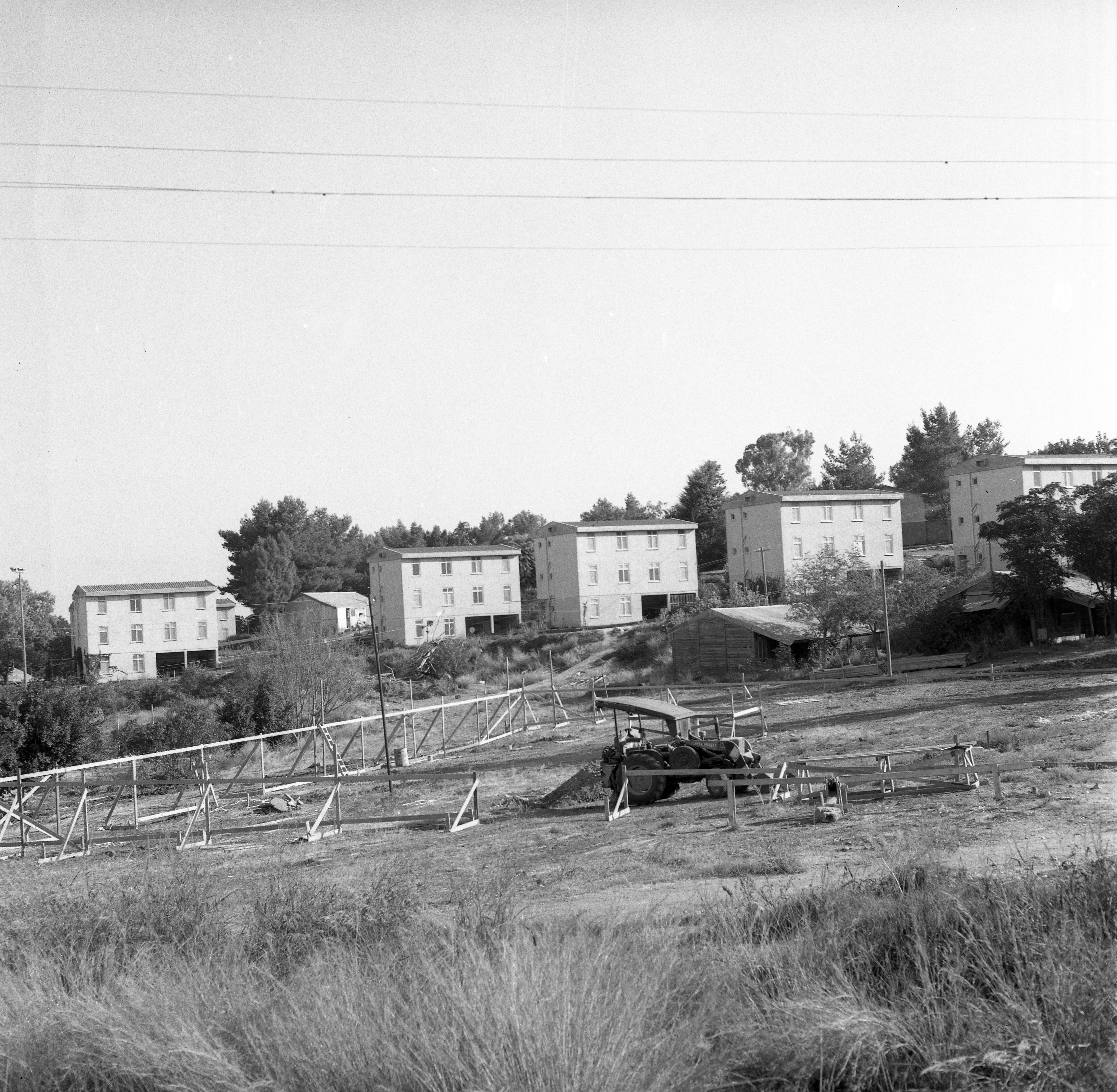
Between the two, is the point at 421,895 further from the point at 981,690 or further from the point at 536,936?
the point at 981,690

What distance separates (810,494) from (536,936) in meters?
76.0

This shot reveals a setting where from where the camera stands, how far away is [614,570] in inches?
3282

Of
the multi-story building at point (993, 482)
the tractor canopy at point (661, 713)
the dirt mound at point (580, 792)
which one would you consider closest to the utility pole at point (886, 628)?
the multi-story building at point (993, 482)

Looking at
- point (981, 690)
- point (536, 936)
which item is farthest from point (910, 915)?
point (981, 690)

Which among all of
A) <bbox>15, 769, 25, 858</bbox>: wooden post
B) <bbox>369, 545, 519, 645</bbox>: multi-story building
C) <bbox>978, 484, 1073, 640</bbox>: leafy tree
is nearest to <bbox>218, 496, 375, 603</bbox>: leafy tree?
<bbox>369, 545, 519, 645</bbox>: multi-story building

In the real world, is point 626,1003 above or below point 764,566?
below

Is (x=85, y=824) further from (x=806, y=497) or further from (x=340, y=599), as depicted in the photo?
(x=340, y=599)

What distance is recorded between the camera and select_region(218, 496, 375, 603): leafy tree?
98.5 meters

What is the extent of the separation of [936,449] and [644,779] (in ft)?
339

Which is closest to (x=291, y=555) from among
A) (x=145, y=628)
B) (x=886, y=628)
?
(x=145, y=628)

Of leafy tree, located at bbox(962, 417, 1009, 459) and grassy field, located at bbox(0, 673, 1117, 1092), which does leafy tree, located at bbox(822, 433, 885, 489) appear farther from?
grassy field, located at bbox(0, 673, 1117, 1092)

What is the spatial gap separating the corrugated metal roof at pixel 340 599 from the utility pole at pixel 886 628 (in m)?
47.9

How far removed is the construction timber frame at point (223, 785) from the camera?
69.5 ft

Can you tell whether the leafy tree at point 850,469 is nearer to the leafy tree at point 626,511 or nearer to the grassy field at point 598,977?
the leafy tree at point 626,511
